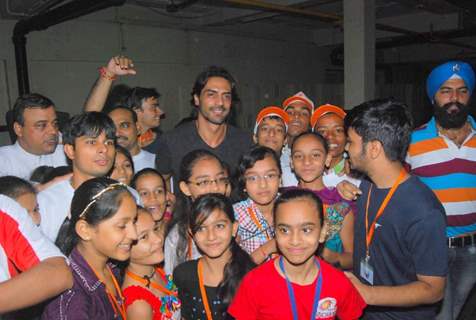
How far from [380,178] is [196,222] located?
1.01m

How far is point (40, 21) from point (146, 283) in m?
5.41

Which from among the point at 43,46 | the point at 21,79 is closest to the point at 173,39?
the point at 43,46

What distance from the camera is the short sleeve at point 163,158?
3045 mm

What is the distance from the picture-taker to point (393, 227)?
1768mm

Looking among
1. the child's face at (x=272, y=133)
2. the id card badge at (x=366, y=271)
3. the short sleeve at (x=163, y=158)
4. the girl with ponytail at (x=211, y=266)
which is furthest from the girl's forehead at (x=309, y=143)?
the short sleeve at (x=163, y=158)

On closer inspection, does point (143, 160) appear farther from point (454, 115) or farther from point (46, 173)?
point (454, 115)

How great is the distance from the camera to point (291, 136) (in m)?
3.54

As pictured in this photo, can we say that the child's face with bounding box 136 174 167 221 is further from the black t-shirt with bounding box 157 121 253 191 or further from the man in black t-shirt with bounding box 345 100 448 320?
the man in black t-shirt with bounding box 345 100 448 320

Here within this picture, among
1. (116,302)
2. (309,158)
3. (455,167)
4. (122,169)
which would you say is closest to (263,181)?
(309,158)

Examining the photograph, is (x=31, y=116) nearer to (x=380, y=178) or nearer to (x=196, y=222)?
(x=196, y=222)

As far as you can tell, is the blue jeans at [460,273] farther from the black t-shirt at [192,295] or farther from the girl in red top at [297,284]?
the black t-shirt at [192,295]

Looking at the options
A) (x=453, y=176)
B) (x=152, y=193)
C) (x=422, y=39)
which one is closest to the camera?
(x=152, y=193)

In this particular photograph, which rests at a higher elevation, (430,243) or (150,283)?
(430,243)

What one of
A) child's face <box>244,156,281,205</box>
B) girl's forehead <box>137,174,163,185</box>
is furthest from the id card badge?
girl's forehead <box>137,174,163,185</box>
